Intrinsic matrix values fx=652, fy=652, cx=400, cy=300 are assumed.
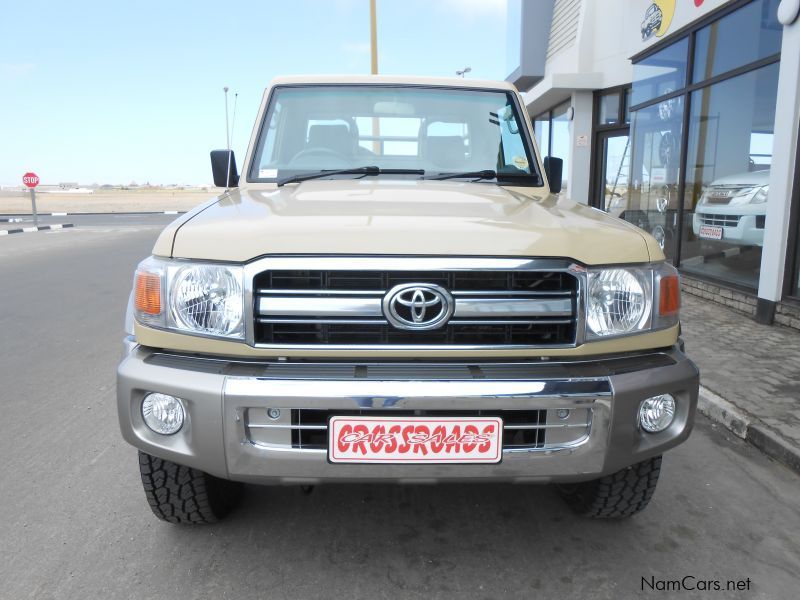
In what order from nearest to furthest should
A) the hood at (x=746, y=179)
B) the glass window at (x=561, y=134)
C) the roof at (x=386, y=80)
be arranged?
the roof at (x=386, y=80) → the hood at (x=746, y=179) → the glass window at (x=561, y=134)

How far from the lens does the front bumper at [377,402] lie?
79.2 inches

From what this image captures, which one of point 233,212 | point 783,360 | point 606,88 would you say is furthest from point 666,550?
point 606,88

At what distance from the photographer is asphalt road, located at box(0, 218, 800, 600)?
7.64 feet

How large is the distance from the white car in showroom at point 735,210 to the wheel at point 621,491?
508 cm

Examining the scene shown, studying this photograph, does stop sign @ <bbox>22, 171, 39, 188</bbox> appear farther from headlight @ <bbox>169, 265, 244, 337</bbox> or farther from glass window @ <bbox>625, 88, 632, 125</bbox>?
headlight @ <bbox>169, 265, 244, 337</bbox>

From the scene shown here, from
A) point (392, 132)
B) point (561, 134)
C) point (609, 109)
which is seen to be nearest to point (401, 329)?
point (392, 132)

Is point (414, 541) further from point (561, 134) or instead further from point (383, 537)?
point (561, 134)

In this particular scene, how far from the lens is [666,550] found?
8.48ft

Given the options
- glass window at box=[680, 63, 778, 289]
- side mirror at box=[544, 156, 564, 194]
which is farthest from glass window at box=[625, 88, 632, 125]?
side mirror at box=[544, 156, 564, 194]

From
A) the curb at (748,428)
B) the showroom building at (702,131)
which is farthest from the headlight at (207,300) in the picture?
the showroom building at (702,131)

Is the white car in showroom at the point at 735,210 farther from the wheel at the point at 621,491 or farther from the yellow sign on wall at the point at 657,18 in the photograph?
the wheel at the point at 621,491

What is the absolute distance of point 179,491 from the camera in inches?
98.2

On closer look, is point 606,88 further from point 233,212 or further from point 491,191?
point 233,212

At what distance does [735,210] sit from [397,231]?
21.4 ft
